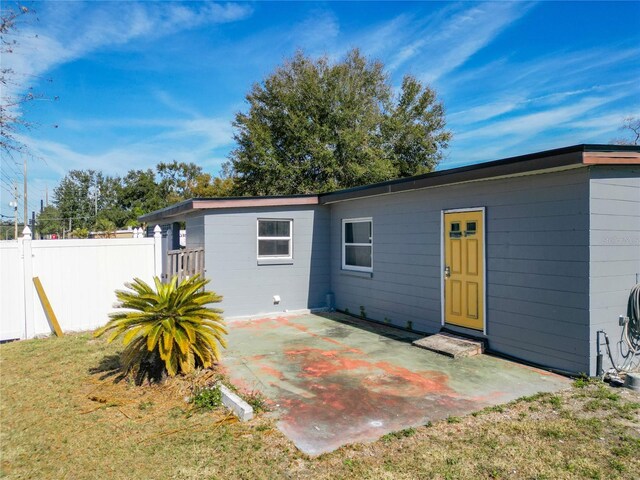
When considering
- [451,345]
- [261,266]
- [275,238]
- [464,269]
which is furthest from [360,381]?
[275,238]

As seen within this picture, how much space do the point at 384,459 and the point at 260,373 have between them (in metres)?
2.49

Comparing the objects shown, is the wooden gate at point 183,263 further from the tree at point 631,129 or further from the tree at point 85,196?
the tree at point 85,196

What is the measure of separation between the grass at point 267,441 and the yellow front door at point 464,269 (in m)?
1.99

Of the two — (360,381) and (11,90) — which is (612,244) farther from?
(11,90)

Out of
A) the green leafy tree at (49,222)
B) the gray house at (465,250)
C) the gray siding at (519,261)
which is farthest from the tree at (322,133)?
the green leafy tree at (49,222)

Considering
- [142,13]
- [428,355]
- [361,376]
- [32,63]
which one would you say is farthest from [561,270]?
[142,13]

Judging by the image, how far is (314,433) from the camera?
357 centimetres

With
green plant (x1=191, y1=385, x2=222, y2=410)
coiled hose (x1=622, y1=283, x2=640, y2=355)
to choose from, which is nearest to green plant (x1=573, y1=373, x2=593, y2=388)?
coiled hose (x1=622, y1=283, x2=640, y2=355)

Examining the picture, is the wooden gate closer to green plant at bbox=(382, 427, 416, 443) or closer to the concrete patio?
the concrete patio

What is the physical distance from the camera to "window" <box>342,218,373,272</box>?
9.00m

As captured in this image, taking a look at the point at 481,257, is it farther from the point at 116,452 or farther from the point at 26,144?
the point at 26,144

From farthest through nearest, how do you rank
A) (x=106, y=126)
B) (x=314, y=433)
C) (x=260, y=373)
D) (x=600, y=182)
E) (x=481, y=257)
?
1. (x=106, y=126)
2. (x=481, y=257)
3. (x=260, y=373)
4. (x=600, y=182)
5. (x=314, y=433)

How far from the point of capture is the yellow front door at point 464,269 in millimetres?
6305

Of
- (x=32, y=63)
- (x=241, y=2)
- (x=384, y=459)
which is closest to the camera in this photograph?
(x=384, y=459)
